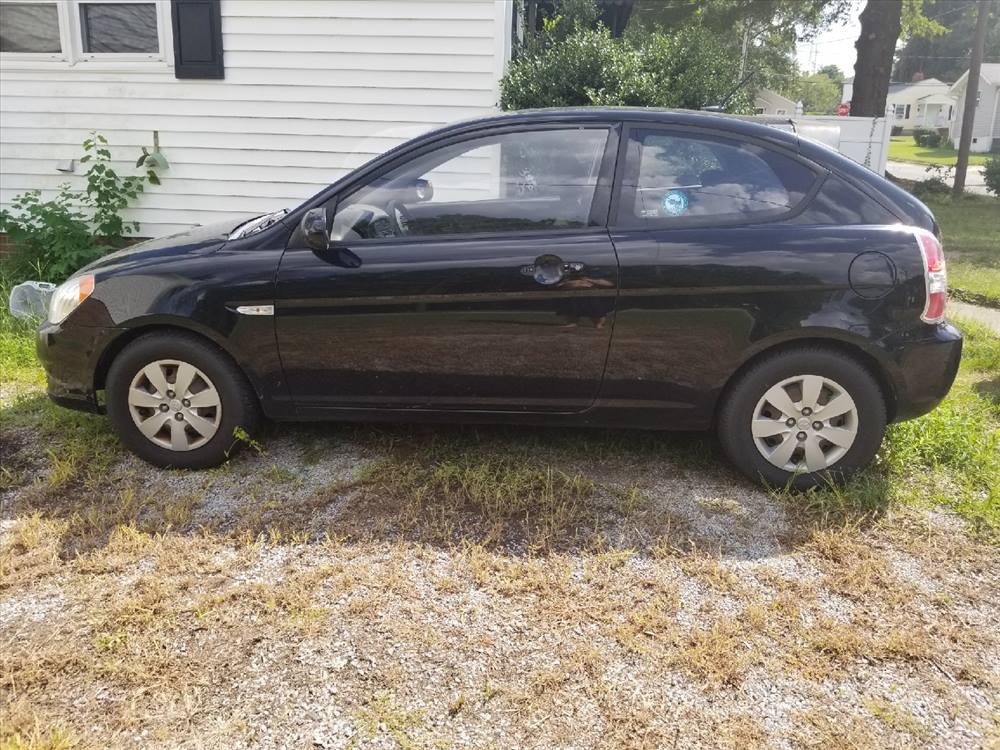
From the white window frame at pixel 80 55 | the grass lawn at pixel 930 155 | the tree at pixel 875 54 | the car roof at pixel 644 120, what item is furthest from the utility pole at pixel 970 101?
the car roof at pixel 644 120

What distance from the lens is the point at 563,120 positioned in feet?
12.1

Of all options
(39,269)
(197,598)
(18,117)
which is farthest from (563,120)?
(18,117)

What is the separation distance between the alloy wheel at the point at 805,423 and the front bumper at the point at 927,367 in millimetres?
228

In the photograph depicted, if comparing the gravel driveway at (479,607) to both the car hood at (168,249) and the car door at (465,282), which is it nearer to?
the car door at (465,282)

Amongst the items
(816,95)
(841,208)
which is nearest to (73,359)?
(841,208)

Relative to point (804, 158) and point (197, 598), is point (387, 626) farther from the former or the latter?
point (804, 158)

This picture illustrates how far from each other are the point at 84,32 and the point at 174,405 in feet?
17.5

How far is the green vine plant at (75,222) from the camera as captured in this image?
7262 millimetres

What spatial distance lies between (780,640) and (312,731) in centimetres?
151

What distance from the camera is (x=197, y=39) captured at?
7.23m

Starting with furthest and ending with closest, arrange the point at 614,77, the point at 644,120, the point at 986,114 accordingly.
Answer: the point at 986,114 < the point at 614,77 < the point at 644,120

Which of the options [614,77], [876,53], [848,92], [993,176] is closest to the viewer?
[614,77]

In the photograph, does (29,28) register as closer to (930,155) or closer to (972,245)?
(972,245)

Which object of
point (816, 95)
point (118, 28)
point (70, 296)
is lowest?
point (70, 296)
